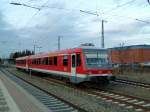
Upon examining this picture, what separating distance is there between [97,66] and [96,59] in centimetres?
66

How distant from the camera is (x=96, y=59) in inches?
989

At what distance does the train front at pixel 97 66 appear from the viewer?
2427cm

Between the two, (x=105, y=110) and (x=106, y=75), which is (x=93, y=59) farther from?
(x=105, y=110)

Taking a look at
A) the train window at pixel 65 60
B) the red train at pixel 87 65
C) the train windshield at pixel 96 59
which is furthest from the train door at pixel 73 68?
the train window at pixel 65 60

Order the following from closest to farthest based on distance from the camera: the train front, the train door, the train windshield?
the train front → the train windshield → the train door

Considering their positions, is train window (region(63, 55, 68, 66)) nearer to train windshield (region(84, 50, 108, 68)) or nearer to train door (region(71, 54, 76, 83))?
train door (region(71, 54, 76, 83))

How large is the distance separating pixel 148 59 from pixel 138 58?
297 inches

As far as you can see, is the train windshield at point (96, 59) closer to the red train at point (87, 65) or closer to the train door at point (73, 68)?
the red train at point (87, 65)

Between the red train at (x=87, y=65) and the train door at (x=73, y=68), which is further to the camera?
the train door at (x=73, y=68)

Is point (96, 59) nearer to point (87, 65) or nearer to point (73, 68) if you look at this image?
point (87, 65)

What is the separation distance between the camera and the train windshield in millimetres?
24734

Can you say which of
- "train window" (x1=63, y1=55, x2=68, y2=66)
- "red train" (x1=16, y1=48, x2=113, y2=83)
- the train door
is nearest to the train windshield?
"red train" (x1=16, y1=48, x2=113, y2=83)

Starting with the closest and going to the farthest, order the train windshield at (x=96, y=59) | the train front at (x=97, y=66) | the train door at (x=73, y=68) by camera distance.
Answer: the train front at (x=97, y=66)
the train windshield at (x=96, y=59)
the train door at (x=73, y=68)

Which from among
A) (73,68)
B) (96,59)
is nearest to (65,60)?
(73,68)
